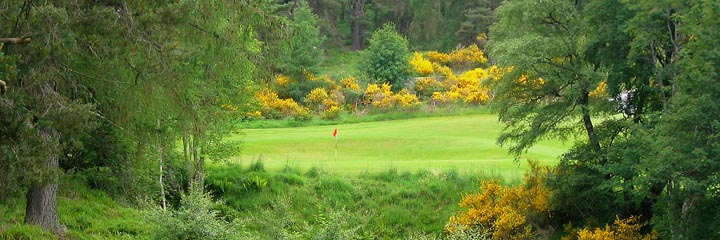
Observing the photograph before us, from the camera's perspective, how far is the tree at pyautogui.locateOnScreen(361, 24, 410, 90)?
134 ft

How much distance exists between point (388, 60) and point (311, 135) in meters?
14.4

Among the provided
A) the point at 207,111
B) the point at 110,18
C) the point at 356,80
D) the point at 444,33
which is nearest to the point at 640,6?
the point at 207,111

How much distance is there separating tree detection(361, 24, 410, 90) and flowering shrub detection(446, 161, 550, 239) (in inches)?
890

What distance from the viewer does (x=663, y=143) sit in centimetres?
1271

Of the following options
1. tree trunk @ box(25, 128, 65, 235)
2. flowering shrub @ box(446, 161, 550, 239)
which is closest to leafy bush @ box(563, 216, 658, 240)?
flowering shrub @ box(446, 161, 550, 239)

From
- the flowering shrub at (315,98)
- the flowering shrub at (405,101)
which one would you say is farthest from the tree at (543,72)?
the flowering shrub at (315,98)

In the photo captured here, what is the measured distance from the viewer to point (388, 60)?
136 feet

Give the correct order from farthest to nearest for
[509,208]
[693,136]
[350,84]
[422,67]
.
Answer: [422,67] < [350,84] < [509,208] < [693,136]

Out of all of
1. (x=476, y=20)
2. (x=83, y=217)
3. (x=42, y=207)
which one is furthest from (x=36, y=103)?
(x=476, y=20)

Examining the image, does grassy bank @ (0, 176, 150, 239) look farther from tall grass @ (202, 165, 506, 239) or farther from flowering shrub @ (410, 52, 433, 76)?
Result: flowering shrub @ (410, 52, 433, 76)

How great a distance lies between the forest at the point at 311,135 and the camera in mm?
9492

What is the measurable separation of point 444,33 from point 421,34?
1.74 metres

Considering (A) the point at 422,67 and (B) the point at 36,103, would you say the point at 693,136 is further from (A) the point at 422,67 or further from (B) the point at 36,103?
(A) the point at 422,67

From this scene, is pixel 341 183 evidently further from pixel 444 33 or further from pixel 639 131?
pixel 444 33
